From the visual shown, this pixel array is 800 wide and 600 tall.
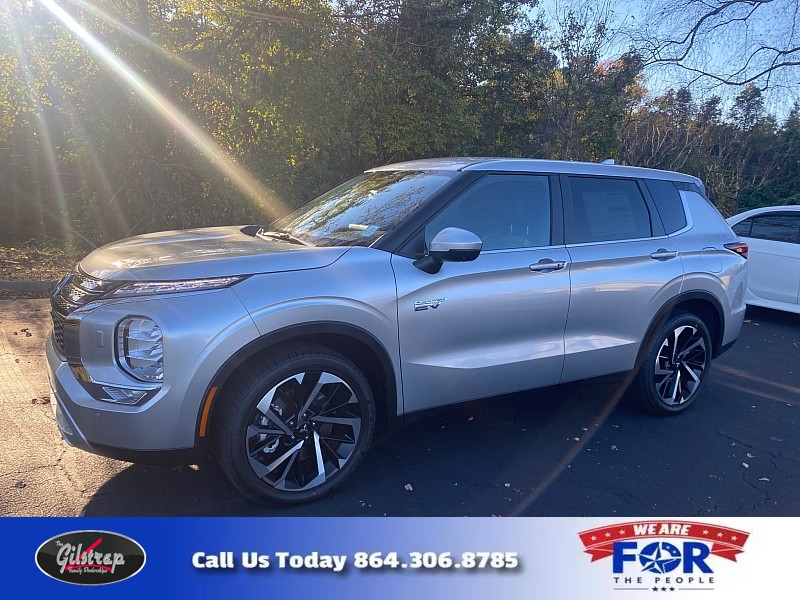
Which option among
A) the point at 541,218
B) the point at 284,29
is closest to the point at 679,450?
the point at 541,218

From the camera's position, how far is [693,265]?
4.39 metres

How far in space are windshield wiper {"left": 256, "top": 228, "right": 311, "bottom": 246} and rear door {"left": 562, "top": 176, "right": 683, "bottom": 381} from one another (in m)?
1.66

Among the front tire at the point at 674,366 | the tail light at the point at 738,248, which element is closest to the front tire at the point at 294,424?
the front tire at the point at 674,366

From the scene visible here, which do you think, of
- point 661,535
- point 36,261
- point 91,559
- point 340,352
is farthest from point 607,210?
point 36,261

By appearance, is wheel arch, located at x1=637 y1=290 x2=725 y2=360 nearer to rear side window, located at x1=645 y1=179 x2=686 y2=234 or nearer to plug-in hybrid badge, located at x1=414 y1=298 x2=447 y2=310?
rear side window, located at x1=645 y1=179 x2=686 y2=234

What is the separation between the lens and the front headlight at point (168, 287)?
2.71 meters

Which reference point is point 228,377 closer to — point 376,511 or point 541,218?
point 376,511

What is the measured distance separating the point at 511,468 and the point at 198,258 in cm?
210

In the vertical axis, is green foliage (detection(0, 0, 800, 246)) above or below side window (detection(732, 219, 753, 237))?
above

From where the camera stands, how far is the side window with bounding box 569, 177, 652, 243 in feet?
13.1

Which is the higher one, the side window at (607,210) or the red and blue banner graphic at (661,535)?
the side window at (607,210)

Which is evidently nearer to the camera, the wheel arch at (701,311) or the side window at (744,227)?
the wheel arch at (701,311)

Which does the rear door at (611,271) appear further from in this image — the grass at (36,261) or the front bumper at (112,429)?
the grass at (36,261)

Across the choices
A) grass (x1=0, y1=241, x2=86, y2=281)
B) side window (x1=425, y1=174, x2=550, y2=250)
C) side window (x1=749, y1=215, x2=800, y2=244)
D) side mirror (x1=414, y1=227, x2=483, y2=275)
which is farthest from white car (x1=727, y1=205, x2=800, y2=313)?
grass (x1=0, y1=241, x2=86, y2=281)
